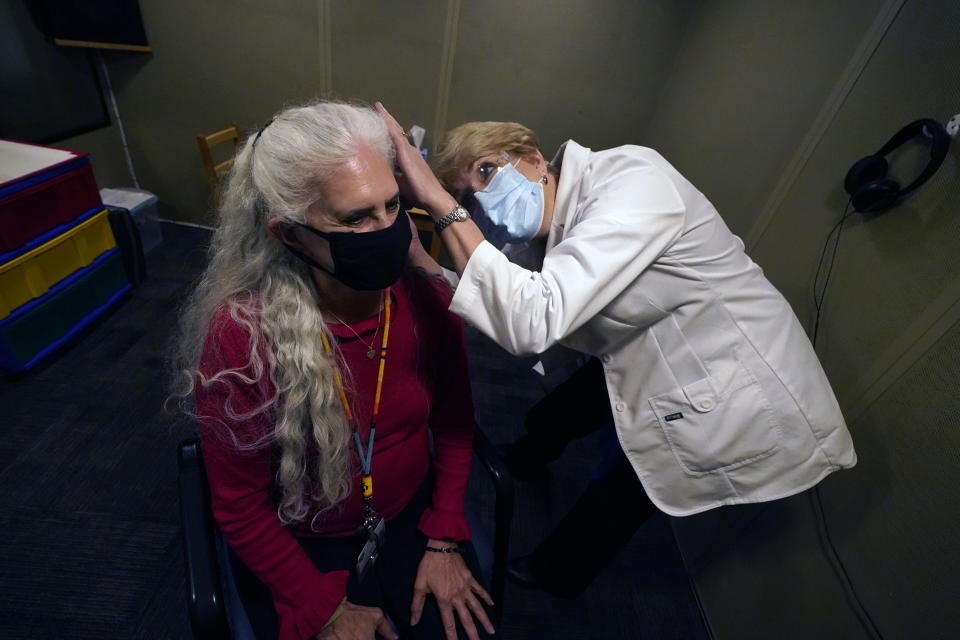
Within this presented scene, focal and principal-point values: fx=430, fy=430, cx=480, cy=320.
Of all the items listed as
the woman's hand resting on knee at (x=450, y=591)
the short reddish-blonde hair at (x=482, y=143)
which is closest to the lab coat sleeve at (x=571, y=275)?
the short reddish-blonde hair at (x=482, y=143)

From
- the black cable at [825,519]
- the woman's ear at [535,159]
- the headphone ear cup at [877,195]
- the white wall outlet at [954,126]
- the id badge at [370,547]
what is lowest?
the id badge at [370,547]

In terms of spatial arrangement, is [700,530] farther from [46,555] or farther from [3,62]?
[3,62]

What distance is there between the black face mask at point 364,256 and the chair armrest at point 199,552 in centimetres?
47

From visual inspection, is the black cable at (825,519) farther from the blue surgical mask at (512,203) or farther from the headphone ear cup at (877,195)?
the blue surgical mask at (512,203)

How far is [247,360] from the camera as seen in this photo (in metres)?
0.79

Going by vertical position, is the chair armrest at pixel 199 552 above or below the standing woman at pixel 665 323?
below

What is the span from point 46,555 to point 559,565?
1.61m

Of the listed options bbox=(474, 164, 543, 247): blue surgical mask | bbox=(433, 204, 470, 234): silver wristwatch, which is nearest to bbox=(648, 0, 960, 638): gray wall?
bbox=(474, 164, 543, 247): blue surgical mask

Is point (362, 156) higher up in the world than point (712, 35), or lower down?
lower down

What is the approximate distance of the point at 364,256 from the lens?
80 cm

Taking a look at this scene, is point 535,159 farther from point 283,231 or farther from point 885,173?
point 885,173

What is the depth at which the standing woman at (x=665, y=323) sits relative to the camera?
861 millimetres

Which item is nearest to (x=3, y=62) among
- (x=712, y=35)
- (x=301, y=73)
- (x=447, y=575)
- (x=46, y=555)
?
(x=301, y=73)

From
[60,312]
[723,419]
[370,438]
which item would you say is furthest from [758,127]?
[60,312]
